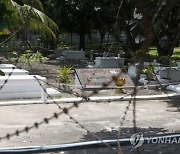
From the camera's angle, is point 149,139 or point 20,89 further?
point 20,89

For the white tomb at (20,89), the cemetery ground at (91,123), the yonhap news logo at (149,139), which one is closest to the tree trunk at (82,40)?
the white tomb at (20,89)

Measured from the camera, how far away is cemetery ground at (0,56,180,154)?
7.06m

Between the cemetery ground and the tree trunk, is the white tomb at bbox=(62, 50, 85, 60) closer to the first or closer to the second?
the tree trunk

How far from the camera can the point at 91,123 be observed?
8.66m

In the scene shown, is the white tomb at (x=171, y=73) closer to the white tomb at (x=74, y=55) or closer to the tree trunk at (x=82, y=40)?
the white tomb at (x=74, y=55)

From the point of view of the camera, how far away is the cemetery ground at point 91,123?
278 inches

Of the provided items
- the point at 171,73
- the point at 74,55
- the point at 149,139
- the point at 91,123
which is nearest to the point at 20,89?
the point at 91,123

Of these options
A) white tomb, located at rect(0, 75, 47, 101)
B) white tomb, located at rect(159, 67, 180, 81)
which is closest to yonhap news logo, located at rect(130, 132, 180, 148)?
white tomb, located at rect(0, 75, 47, 101)

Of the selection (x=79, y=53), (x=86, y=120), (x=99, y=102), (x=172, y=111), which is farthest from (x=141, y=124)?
(x=79, y=53)

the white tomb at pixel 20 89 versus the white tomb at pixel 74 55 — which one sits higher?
the white tomb at pixel 20 89

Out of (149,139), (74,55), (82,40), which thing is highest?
(149,139)

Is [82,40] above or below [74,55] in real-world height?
above

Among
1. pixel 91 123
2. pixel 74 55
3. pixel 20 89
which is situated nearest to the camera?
pixel 91 123

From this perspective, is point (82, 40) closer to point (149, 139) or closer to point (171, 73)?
point (171, 73)
